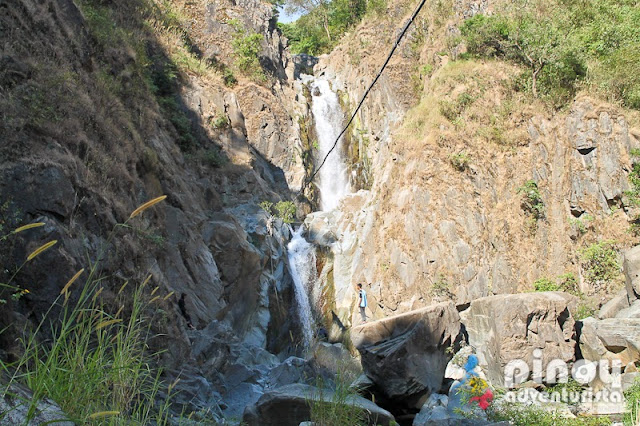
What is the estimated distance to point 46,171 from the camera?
6.84 meters

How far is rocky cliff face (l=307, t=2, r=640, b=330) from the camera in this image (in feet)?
43.4

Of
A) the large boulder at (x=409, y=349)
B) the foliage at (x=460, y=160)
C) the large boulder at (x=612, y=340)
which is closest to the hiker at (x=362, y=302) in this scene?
the large boulder at (x=409, y=349)

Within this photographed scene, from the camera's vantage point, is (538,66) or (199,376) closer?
(199,376)

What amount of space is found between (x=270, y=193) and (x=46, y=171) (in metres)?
12.7

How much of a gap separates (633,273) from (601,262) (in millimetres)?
2305

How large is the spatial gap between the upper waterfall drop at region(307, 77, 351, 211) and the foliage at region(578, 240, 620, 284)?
11056mm

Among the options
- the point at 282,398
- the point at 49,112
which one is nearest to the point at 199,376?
the point at 282,398

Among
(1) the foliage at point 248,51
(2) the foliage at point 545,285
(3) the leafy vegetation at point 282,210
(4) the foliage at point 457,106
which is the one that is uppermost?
(1) the foliage at point 248,51

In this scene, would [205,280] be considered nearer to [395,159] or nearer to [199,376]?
[199,376]

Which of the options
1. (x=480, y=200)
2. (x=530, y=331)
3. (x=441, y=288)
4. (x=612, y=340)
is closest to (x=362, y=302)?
(x=441, y=288)

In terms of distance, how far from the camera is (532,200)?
14250 mm

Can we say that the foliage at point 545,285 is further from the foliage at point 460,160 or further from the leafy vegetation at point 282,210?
the leafy vegetation at point 282,210

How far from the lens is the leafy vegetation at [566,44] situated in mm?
13914

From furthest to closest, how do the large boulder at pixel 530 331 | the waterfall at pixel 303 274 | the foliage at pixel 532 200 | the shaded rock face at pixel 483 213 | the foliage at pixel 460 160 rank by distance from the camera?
1. the waterfall at pixel 303 274
2. the foliage at pixel 460 160
3. the foliage at pixel 532 200
4. the shaded rock face at pixel 483 213
5. the large boulder at pixel 530 331
